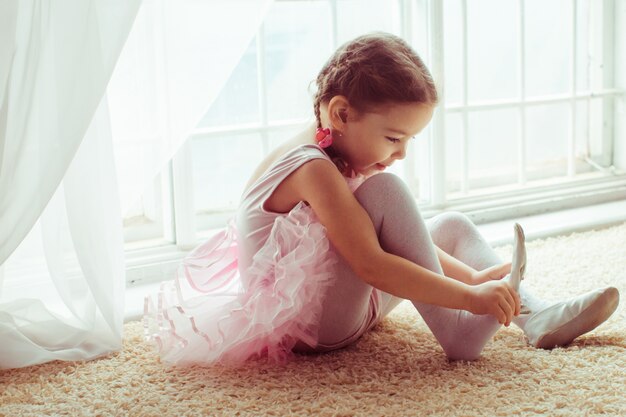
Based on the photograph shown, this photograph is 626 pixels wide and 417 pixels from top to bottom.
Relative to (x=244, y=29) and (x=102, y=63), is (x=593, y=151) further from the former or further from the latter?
(x=102, y=63)

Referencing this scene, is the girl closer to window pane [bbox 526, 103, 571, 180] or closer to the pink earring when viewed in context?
the pink earring

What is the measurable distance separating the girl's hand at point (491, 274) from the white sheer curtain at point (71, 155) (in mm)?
713

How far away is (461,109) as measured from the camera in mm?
2787

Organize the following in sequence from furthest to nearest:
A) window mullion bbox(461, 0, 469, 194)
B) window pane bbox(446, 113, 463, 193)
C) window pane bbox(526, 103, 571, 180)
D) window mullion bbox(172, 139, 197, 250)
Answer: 1. window pane bbox(526, 103, 571, 180)
2. window pane bbox(446, 113, 463, 193)
3. window mullion bbox(461, 0, 469, 194)
4. window mullion bbox(172, 139, 197, 250)

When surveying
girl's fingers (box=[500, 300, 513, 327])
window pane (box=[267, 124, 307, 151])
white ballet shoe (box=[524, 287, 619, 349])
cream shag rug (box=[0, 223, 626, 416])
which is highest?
window pane (box=[267, 124, 307, 151])

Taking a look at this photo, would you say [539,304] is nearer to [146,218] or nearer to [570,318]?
[570,318]

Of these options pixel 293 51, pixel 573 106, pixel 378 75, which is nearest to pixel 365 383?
pixel 378 75

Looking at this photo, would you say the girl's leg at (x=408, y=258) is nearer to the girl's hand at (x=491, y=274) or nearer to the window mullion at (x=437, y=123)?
the girl's hand at (x=491, y=274)

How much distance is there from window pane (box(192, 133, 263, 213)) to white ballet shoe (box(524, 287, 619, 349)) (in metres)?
1.07

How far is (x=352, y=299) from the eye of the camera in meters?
1.59

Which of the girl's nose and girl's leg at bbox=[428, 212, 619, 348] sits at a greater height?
the girl's nose

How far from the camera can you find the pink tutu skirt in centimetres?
156

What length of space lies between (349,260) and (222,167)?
103cm

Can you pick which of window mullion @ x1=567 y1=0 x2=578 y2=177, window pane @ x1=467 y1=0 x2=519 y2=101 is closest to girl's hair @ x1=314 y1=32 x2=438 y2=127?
window pane @ x1=467 y1=0 x2=519 y2=101
